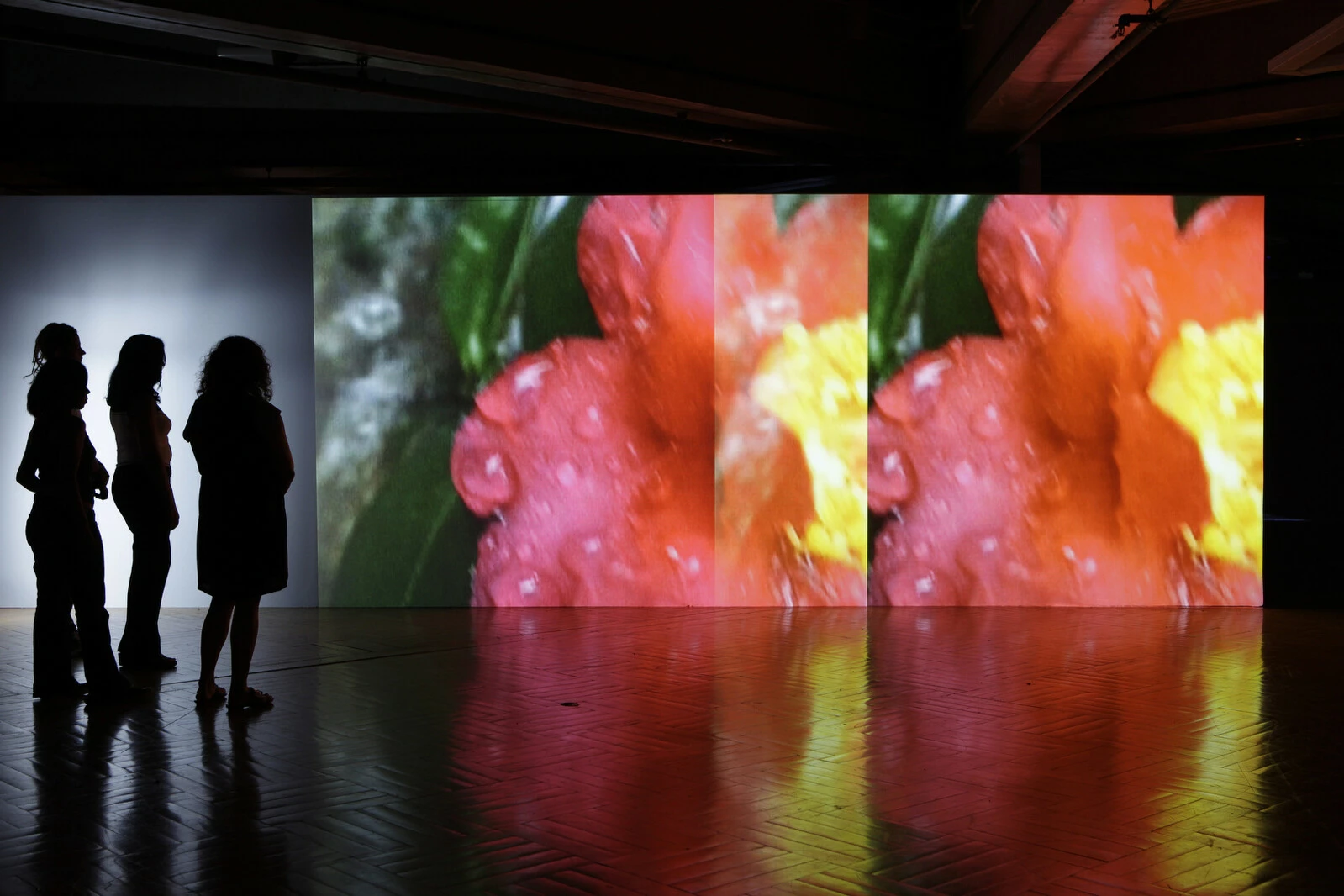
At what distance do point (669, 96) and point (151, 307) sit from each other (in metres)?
3.58

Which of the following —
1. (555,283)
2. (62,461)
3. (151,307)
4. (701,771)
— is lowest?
(701,771)

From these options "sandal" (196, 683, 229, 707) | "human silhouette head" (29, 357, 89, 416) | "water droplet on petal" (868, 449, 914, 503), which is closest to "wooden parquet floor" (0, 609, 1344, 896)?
"sandal" (196, 683, 229, 707)

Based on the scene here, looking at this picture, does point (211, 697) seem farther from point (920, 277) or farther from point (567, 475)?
point (920, 277)

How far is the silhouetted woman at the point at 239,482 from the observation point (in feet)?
16.7

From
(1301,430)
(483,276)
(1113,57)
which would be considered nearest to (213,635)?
(483,276)

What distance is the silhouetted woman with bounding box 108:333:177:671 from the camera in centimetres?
586

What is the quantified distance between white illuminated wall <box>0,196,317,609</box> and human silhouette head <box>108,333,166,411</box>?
2.50 metres

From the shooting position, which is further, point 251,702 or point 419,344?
point 419,344

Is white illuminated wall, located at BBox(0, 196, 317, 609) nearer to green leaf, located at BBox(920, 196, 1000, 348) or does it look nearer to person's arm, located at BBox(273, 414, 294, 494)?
person's arm, located at BBox(273, 414, 294, 494)

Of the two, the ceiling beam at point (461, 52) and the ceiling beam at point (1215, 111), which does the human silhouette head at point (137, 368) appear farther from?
the ceiling beam at point (1215, 111)

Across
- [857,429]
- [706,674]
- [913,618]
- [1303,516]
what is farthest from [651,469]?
[1303,516]

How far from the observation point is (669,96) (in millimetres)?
8195

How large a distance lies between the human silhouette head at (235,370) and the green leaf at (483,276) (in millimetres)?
3236

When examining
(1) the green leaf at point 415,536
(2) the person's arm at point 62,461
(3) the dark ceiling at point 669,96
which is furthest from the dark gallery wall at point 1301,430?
(2) the person's arm at point 62,461
